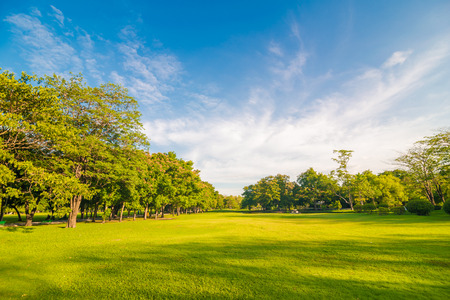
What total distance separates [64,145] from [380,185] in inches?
2575

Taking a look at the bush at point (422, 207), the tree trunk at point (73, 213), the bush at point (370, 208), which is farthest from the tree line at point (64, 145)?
the bush at point (370, 208)

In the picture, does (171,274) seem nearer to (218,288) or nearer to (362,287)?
(218,288)

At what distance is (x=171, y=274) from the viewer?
7.03 meters

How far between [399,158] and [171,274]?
56.1 metres

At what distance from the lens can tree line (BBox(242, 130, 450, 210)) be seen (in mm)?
36250

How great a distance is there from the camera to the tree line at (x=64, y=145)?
1622 centimetres

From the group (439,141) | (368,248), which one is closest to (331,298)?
(368,248)

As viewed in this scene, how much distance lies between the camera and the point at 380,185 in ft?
171

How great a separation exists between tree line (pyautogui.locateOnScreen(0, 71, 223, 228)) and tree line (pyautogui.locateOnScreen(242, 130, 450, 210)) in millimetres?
49270

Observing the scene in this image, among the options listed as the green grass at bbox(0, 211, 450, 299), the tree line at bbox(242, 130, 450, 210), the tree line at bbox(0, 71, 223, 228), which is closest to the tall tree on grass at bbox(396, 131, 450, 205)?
the tree line at bbox(242, 130, 450, 210)

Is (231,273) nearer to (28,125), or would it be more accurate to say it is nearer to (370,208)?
(28,125)

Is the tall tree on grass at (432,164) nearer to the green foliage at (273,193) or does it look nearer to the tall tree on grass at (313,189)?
the tall tree on grass at (313,189)

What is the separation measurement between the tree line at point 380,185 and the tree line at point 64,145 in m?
49.3

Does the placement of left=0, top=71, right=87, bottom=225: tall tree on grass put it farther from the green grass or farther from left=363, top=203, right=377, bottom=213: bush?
left=363, top=203, right=377, bottom=213: bush
